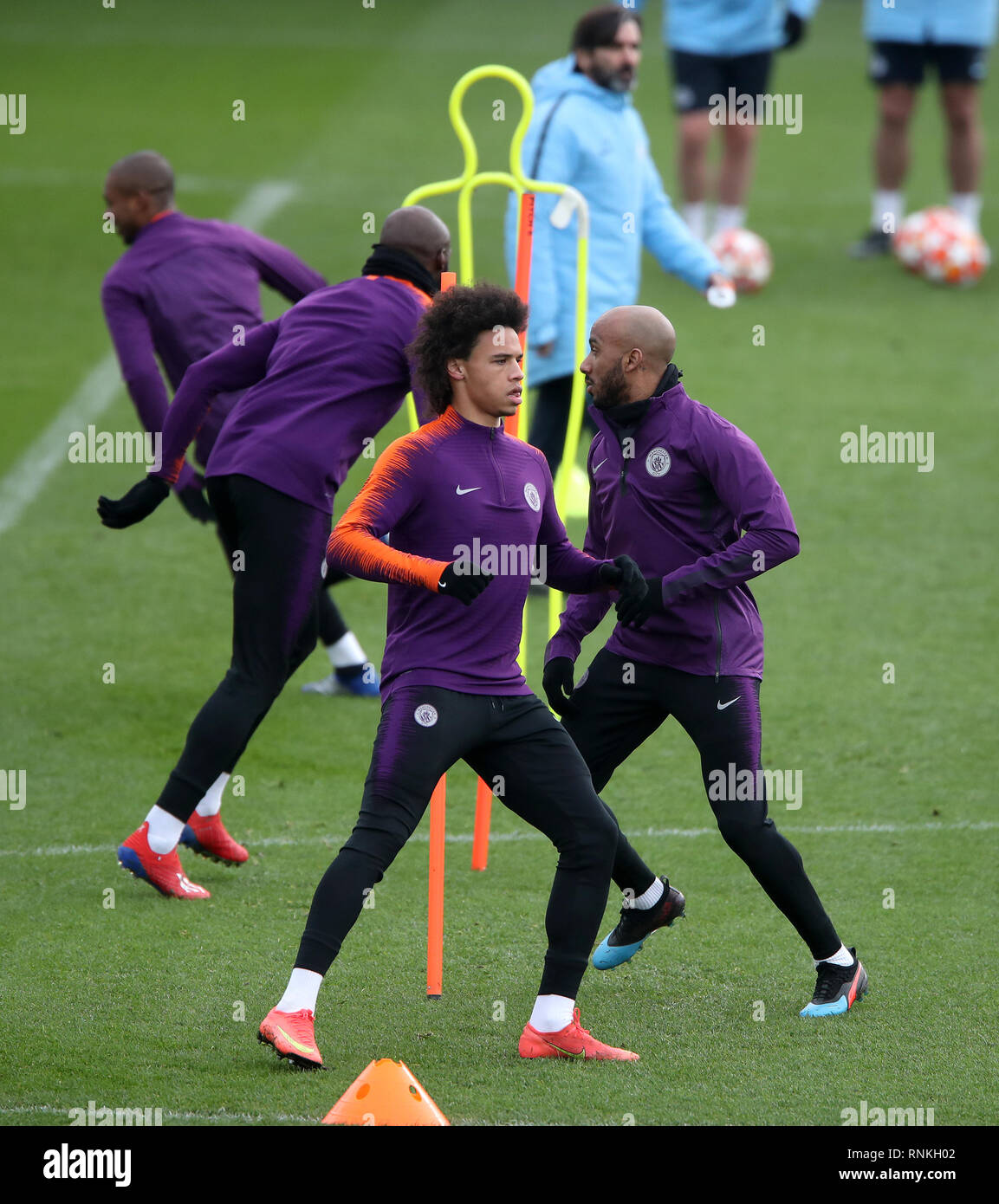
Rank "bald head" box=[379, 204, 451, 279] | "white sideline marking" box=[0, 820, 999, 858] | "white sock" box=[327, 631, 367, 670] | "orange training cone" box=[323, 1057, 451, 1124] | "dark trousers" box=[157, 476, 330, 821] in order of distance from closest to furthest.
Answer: "orange training cone" box=[323, 1057, 451, 1124] → "bald head" box=[379, 204, 451, 279] → "dark trousers" box=[157, 476, 330, 821] → "white sideline marking" box=[0, 820, 999, 858] → "white sock" box=[327, 631, 367, 670]

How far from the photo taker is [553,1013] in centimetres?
464

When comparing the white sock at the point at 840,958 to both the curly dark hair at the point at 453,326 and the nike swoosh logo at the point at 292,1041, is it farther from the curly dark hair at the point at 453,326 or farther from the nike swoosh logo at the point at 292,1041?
the curly dark hair at the point at 453,326

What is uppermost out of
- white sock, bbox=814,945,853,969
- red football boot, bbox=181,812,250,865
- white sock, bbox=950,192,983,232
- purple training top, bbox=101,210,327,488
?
white sock, bbox=950,192,983,232

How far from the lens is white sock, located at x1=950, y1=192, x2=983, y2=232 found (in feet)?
43.8

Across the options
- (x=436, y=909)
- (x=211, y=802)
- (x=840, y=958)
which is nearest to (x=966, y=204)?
(x=211, y=802)

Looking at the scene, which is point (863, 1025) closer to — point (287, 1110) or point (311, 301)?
point (287, 1110)

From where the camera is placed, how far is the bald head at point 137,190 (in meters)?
6.66

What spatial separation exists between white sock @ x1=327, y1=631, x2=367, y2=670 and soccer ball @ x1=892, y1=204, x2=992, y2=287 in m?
7.15

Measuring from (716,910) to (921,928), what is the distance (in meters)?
0.64

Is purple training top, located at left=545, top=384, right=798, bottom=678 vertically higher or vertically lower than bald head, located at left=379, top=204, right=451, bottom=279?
lower

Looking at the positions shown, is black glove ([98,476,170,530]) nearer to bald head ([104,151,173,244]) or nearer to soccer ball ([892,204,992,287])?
bald head ([104,151,173,244])

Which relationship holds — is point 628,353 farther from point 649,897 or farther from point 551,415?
point 551,415

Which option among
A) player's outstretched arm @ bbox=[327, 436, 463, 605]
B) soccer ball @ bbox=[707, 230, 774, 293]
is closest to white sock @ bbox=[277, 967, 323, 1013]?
player's outstretched arm @ bbox=[327, 436, 463, 605]

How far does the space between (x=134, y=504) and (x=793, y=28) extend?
351 inches
